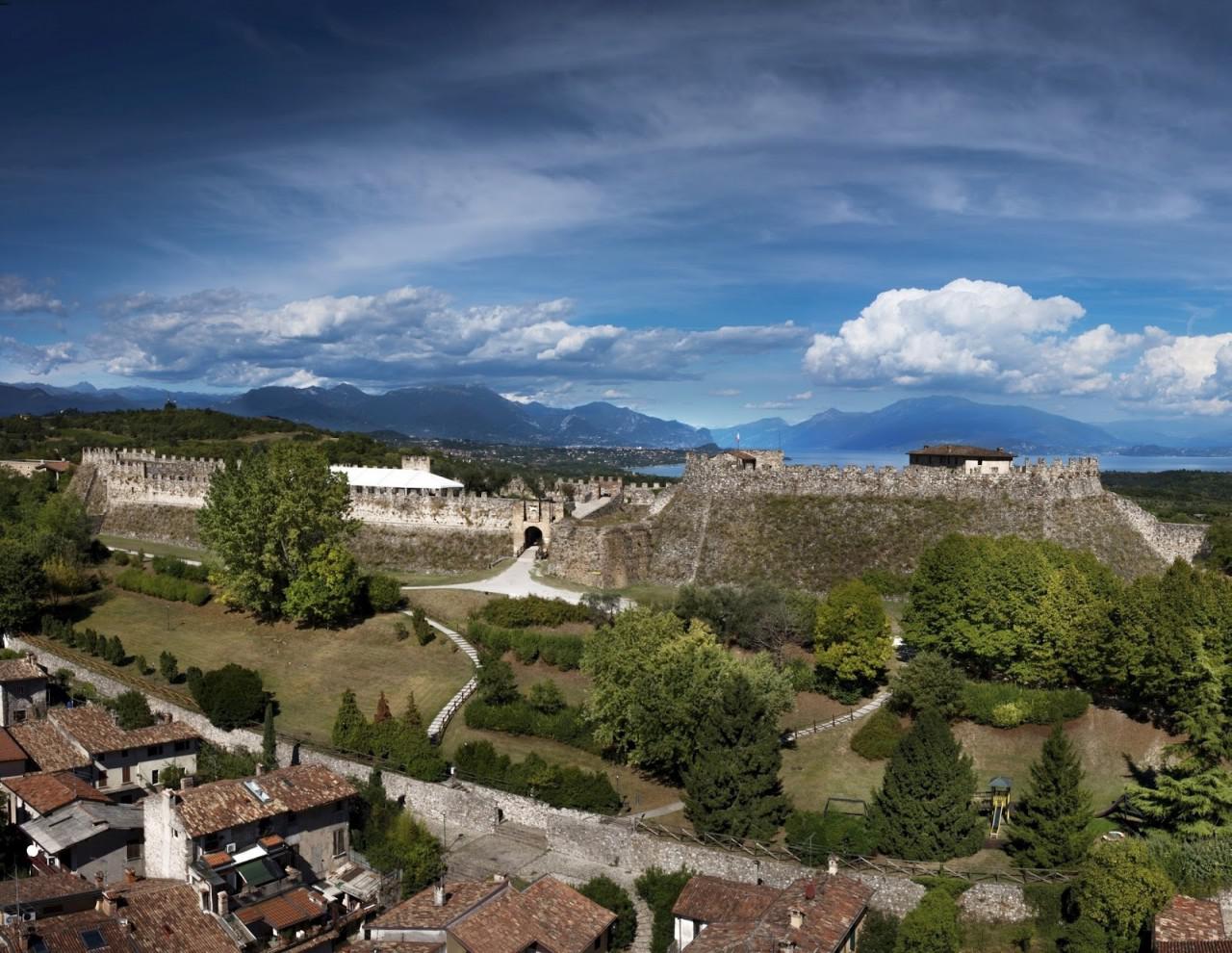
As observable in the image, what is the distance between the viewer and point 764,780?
100 feet

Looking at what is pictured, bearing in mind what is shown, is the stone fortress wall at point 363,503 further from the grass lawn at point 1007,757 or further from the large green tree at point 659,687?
the grass lawn at point 1007,757

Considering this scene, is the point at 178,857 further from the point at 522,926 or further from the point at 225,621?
the point at 225,621

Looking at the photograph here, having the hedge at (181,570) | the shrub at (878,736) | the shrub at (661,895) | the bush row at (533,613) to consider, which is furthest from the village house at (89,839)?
the shrub at (878,736)

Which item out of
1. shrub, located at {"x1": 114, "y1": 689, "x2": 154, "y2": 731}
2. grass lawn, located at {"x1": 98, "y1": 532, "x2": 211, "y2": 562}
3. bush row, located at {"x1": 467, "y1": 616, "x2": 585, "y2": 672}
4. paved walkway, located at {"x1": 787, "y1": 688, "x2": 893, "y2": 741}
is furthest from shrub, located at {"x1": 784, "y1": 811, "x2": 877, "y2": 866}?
grass lawn, located at {"x1": 98, "y1": 532, "x2": 211, "y2": 562}

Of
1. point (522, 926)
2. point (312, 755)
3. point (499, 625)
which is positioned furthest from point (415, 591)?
point (522, 926)

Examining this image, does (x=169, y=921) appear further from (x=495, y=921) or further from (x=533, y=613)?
(x=533, y=613)

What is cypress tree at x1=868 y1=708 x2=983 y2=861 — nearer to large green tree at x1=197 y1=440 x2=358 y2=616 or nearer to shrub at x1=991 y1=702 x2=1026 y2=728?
shrub at x1=991 y1=702 x2=1026 y2=728

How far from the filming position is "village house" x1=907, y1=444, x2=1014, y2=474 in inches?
2137

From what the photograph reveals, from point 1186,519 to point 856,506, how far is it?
41568 millimetres

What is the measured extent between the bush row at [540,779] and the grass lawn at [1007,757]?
256 inches

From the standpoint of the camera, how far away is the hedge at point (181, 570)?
60.1 m

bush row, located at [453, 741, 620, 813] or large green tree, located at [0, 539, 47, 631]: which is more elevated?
large green tree, located at [0, 539, 47, 631]

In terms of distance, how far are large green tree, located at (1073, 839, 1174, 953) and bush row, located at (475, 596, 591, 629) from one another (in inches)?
1043

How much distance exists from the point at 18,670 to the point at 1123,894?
1840 inches
